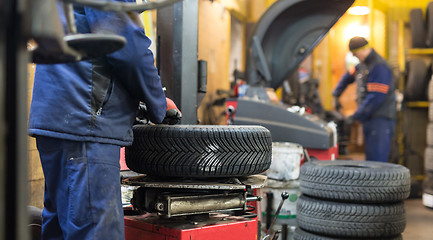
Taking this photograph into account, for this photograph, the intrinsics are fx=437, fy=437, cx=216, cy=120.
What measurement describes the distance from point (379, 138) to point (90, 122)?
4217mm

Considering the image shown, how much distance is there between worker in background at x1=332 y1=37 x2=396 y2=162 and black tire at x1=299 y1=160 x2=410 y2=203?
8.22 feet

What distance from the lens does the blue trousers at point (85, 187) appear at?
137cm

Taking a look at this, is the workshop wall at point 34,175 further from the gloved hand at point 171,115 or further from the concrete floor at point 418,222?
the concrete floor at point 418,222

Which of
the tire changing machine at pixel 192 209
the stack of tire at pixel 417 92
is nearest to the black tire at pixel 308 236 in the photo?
the tire changing machine at pixel 192 209

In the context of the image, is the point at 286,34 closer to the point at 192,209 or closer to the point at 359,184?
the point at 359,184

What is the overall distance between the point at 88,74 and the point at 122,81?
0.37 ft

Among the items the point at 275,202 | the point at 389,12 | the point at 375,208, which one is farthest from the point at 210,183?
the point at 389,12

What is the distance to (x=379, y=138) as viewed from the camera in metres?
4.95

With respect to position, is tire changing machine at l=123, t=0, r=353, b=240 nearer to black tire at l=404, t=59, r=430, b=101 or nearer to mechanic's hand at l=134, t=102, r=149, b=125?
mechanic's hand at l=134, t=102, r=149, b=125

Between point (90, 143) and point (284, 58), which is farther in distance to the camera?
point (284, 58)

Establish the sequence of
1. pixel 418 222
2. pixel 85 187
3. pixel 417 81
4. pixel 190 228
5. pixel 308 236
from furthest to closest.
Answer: pixel 417 81 → pixel 418 222 → pixel 308 236 → pixel 190 228 → pixel 85 187

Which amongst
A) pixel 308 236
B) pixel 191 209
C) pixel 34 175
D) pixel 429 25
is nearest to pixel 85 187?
pixel 191 209

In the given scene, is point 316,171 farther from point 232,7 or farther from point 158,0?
point 232,7

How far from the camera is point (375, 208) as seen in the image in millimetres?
2391
